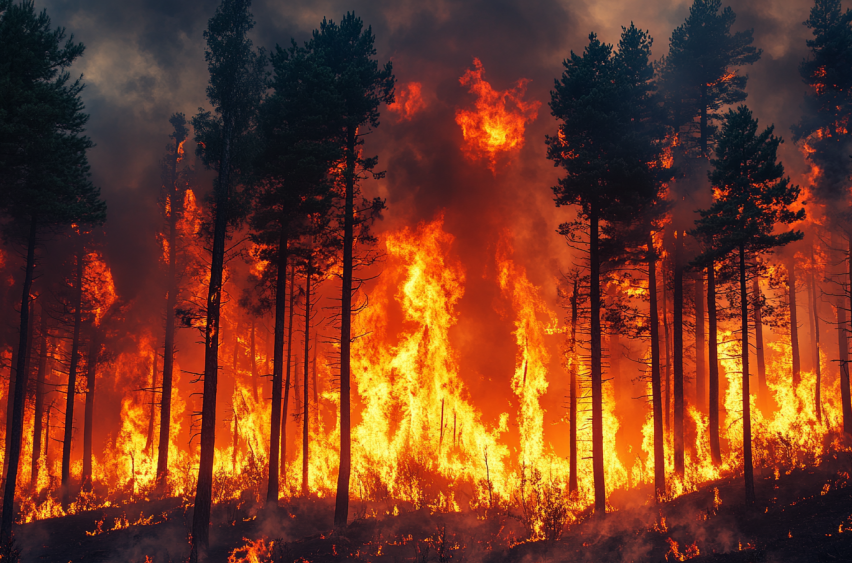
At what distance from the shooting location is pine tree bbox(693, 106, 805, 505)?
16.6m

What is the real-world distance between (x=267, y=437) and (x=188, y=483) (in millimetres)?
8524

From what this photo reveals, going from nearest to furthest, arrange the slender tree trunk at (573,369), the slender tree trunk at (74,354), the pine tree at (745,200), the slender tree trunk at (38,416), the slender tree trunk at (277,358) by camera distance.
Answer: the pine tree at (745,200) < the slender tree trunk at (277,358) < the slender tree trunk at (573,369) < the slender tree trunk at (74,354) < the slender tree trunk at (38,416)

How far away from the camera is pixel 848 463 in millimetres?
16859

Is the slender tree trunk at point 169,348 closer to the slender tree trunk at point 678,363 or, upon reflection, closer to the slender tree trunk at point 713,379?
the slender tree trunk at point 678,363

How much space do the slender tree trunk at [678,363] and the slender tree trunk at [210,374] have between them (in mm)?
17678

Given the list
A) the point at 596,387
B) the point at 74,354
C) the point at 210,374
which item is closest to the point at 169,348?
the point at 74,354

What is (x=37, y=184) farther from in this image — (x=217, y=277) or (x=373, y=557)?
(x=373, y=557)

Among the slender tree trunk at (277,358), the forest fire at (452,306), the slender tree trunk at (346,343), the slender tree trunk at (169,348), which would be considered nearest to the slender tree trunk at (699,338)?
the forest fire at (452,306)

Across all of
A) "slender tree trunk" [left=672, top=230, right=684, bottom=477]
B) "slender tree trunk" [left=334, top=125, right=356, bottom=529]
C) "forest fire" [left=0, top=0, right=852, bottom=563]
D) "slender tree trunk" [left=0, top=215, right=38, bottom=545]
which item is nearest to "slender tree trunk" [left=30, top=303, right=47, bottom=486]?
"forest fire" [left=0, top=0, right=852, bottom=563]

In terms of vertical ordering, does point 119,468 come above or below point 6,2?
below

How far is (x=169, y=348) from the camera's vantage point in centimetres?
2614

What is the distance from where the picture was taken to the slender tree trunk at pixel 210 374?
15.0m

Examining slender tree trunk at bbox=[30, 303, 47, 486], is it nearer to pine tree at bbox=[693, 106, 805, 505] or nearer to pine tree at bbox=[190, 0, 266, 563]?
pine tree at bbox=[190, 0, 266, 563]

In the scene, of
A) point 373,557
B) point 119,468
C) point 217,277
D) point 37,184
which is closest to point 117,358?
point 119,468
